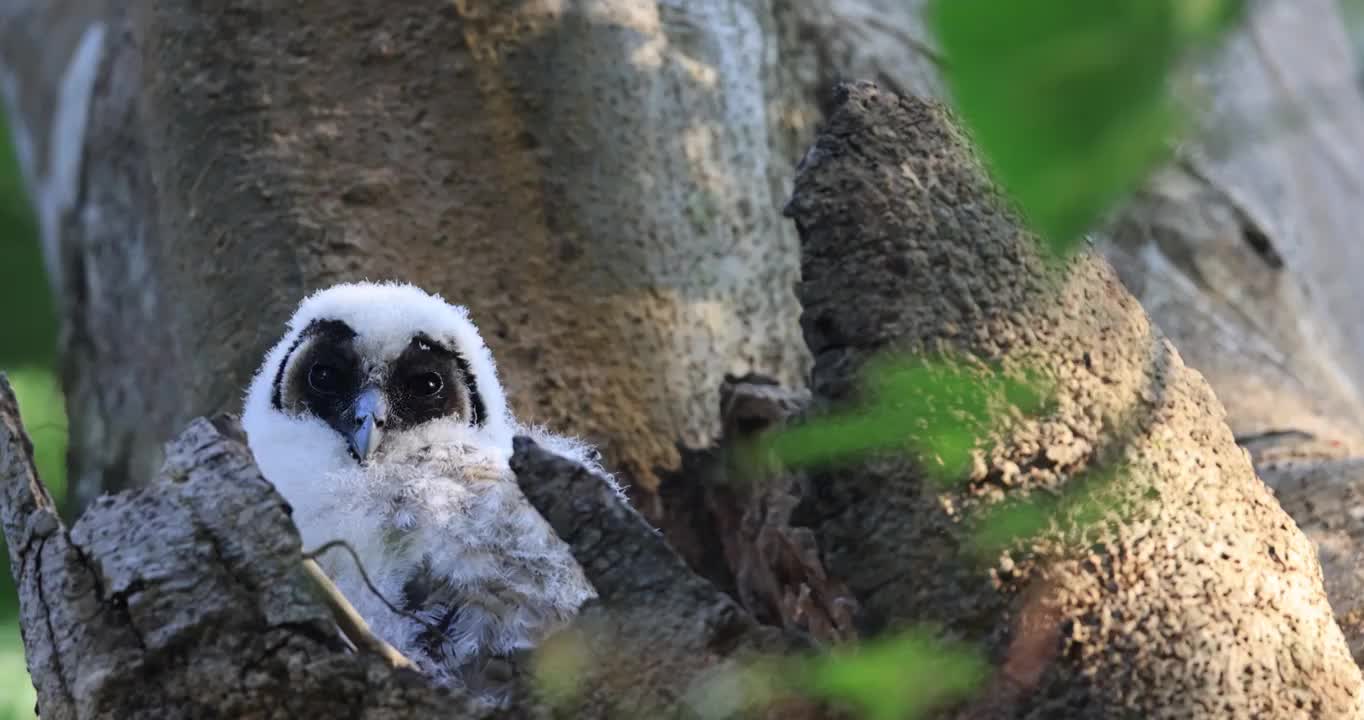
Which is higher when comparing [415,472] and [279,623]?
[279,623]

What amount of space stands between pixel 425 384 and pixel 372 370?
0.12 meters

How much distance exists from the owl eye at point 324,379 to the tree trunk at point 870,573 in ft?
4.37

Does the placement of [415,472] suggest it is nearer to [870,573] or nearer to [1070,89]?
[870,573]

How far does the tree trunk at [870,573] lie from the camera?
1.87m

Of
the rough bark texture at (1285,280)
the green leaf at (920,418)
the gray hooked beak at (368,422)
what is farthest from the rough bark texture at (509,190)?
the green leaf at (920,418)

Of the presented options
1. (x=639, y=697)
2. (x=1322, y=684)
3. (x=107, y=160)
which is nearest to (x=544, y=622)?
(x=639, y=697)

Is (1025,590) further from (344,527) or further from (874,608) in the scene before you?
(344,527)

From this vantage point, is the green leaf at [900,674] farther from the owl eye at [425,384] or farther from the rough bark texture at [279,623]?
the owl eye at [425,384]

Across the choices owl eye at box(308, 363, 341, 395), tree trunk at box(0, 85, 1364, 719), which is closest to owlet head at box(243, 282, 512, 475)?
owl eye at box(308, 363, 341, 395)

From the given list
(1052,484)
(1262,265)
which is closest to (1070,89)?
(1052,484)

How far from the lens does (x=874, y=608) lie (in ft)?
6.20

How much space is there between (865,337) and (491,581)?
93 centimetres

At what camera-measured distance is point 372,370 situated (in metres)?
3.37

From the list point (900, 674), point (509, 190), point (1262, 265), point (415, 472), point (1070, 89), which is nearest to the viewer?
point (1070, 89)
